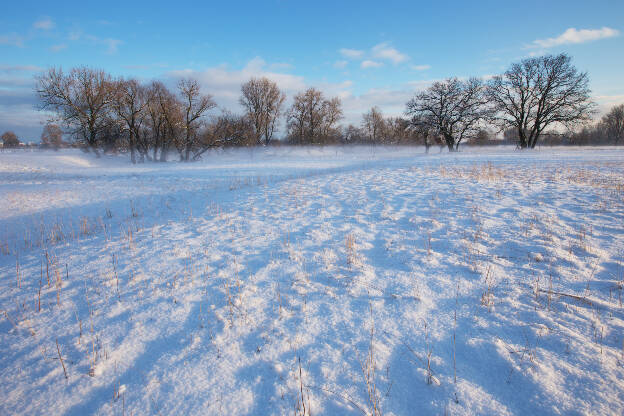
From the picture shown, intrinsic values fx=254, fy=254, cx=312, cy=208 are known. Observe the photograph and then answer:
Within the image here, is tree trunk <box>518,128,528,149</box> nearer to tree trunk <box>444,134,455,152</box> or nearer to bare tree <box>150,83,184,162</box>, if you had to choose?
tree trunk <box>444,134,455,152</box>

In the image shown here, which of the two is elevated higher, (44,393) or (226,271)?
(226,271)

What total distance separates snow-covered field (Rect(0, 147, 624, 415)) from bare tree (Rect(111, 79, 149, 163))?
26.7m

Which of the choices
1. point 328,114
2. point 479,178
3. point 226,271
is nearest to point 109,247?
point 226,271

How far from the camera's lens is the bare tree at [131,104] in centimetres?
2775

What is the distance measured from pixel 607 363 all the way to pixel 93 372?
5.16 meters

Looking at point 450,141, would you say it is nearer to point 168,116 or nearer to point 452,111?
point 452,111

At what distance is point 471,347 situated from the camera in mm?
2814

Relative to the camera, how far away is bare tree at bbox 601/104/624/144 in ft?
184

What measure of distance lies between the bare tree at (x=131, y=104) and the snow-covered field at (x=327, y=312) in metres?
26.7

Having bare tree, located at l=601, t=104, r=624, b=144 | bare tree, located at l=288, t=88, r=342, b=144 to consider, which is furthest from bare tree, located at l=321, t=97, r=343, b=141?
bare tree, located at l=601, t=104, r=624, b=144

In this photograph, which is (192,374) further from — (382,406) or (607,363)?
(607,363)

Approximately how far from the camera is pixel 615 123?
58188 mm

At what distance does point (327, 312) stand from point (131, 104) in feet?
114

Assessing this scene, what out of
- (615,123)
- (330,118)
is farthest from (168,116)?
(615,123)
